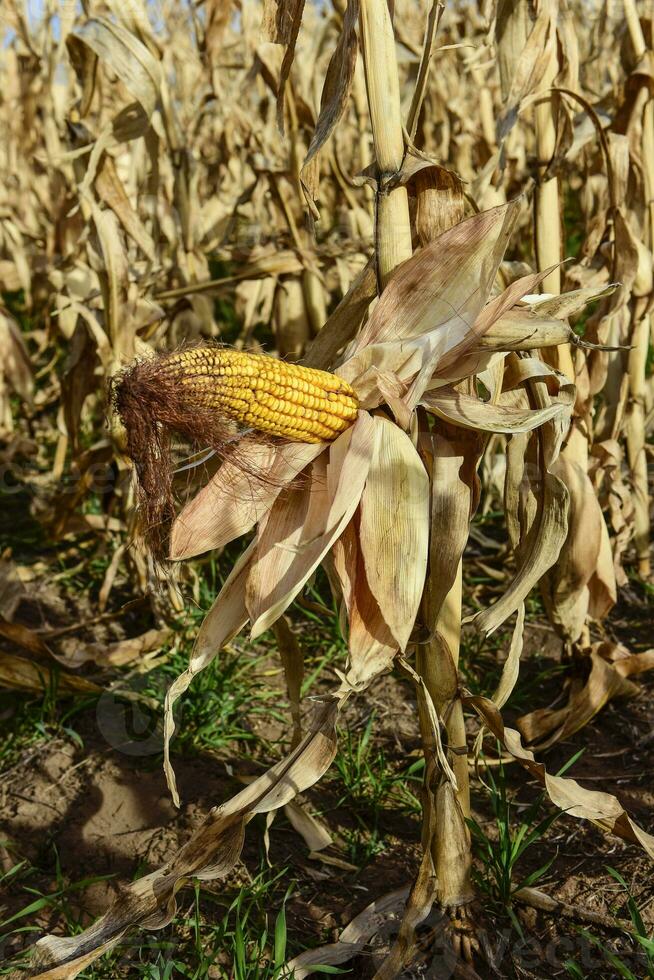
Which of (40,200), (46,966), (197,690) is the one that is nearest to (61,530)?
(197,690)

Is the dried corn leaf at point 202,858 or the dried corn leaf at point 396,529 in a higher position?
the dried corn leaf at point 396,529

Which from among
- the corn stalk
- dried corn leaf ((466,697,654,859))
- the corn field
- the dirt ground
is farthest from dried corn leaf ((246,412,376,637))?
the dirt ground

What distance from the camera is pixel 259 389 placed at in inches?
55.4

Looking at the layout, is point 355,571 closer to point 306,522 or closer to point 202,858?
point 306,522

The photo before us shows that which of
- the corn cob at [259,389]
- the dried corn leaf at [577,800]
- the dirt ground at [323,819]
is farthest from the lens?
the dirt ground at [323,819]

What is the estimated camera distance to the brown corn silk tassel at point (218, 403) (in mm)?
1388

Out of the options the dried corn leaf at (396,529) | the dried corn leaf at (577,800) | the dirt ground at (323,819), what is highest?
the dried corn leaf at (396,529)

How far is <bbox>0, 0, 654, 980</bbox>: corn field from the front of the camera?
58.9 inches

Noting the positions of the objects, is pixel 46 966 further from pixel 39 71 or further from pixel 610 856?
pixel 39 71

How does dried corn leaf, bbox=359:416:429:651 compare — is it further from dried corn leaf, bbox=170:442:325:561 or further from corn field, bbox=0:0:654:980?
dried corn leaf, bbox=170:442:325:561

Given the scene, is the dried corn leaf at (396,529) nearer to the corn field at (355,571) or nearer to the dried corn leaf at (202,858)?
the corn field at (355,571)

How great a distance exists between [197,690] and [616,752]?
3.92 ft

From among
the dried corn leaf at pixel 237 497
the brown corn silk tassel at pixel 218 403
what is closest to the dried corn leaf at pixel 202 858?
the dried corn leaf at pixel 237 497

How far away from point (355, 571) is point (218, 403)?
1.27 ft
